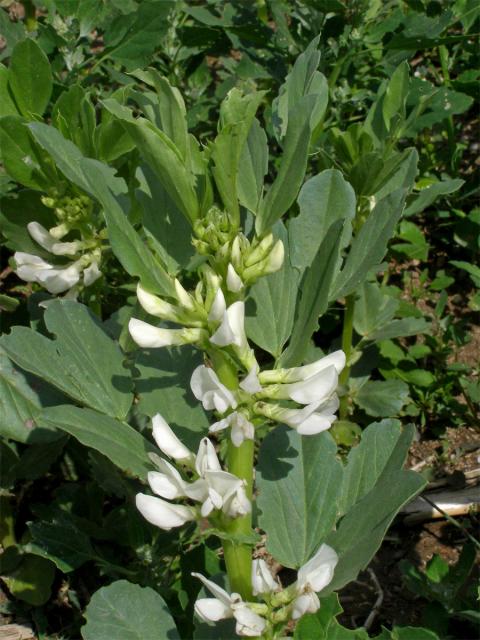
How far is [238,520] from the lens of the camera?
143 cm

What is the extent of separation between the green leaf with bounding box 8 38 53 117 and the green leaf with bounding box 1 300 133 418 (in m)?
0.56

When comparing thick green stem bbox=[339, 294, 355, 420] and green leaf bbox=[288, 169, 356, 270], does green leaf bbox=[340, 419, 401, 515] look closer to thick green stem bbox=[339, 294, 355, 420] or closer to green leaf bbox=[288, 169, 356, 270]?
green leaf bbox=[288, 169, 356, 270]

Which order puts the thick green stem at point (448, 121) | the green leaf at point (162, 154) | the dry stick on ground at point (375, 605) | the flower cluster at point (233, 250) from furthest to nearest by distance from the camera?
the thick green stem at point (448, 121) < the dry stick on ground at point (375, 605) < the flower cluster at point (233, 250) < the green leaf at point (162, 154)

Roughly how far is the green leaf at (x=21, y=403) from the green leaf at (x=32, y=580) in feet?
2.10

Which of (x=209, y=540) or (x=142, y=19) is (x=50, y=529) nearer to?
(x=209, y=540)

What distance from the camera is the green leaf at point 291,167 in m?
1.21

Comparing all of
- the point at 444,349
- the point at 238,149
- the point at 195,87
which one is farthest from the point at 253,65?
the point at 238,149

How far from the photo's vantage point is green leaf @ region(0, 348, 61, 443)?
6.03 feet

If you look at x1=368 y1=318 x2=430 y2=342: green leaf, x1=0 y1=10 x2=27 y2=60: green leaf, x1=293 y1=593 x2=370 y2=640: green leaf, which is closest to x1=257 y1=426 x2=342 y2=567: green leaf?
x1=293 y1=593 x2=370 y2=640: green leaf

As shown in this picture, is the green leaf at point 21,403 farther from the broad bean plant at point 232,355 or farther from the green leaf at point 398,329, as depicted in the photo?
the green leaf at point 398,329

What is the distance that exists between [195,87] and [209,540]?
1963 mm

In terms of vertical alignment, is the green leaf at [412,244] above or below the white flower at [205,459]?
below

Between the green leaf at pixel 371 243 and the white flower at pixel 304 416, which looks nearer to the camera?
the white flower at pixel 304 416

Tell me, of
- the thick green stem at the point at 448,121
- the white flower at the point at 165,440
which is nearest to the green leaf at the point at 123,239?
the white flower at the point at 165,440
